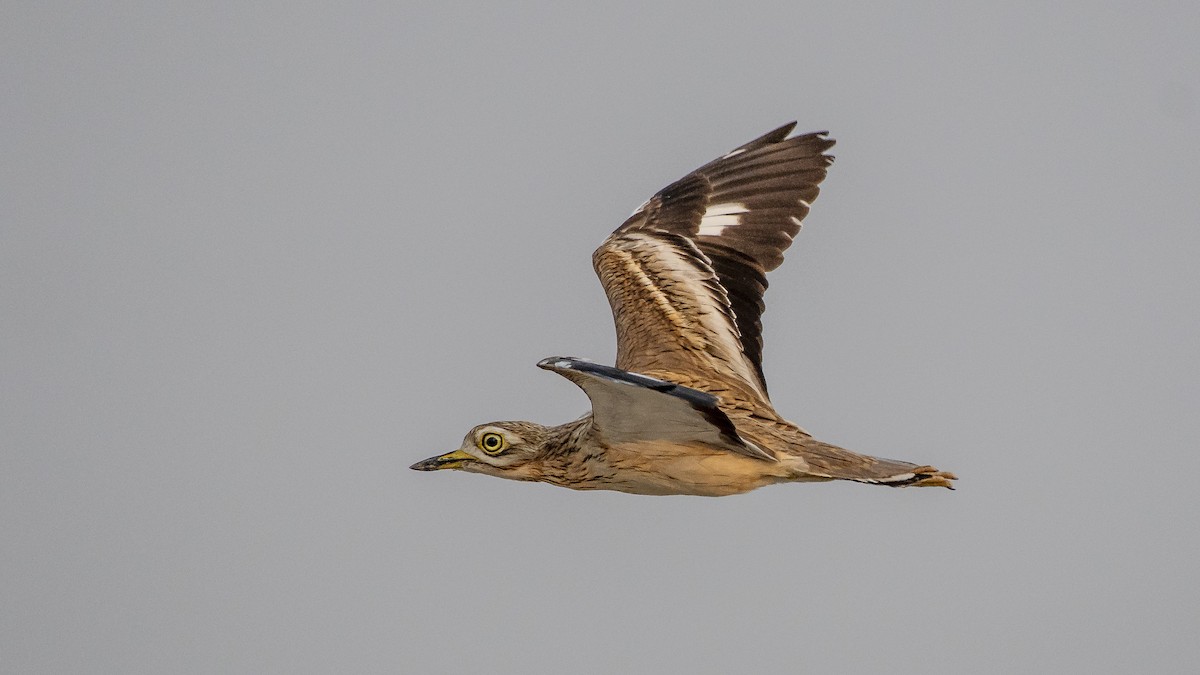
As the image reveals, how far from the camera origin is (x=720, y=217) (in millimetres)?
17281

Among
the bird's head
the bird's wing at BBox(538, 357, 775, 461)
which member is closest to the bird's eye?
the bird's head

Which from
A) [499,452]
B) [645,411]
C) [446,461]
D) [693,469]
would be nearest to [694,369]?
[693,469]

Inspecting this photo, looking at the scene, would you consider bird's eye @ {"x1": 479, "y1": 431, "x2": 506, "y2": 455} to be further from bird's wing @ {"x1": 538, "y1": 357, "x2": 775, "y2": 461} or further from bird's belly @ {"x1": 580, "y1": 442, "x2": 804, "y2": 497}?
bird's wing @ {"x1": 538, "y1": 357, "x2": 775, "y2": 461}

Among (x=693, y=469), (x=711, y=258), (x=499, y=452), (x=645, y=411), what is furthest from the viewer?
(x=711, y=258)

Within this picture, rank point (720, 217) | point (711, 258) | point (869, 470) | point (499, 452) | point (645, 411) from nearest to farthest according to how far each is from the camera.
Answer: point (645, 411) → point (869, 470) → point (499, 452) → point (711, 258) → point (720, 217)

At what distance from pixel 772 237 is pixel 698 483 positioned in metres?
3.97

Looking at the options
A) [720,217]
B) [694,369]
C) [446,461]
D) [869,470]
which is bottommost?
[869,470]

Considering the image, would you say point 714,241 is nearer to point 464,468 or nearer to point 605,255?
point 605,255

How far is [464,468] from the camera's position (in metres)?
14.9

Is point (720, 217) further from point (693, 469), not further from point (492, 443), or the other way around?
point (693, 469)

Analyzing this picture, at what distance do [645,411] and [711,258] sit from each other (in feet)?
13.6

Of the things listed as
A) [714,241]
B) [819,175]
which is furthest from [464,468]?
[819,175]

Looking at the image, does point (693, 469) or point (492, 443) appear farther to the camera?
point (492, 443)

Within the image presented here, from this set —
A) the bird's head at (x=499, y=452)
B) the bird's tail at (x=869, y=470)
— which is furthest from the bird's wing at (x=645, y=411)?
the bird's head at (x=499, y=452)
